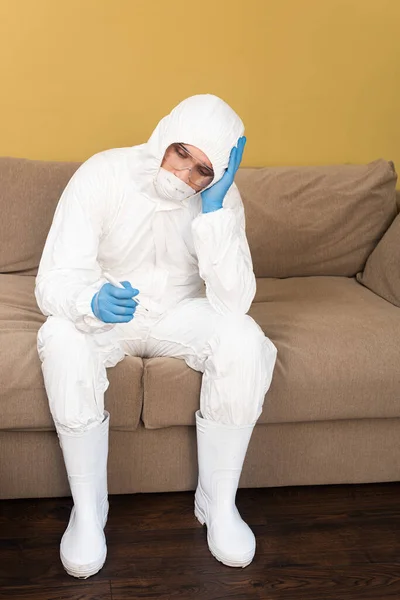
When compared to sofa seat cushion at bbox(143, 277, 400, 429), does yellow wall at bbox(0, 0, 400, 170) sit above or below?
above

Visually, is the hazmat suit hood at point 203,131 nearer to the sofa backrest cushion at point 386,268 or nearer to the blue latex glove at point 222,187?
the blue latex glove at point 222,187

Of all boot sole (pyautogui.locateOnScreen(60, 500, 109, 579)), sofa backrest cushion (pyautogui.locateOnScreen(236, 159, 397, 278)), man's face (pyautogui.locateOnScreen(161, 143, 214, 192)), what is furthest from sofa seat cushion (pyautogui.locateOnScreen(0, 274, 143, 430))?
sofa backrest cushion (pyautogui.locateOnScreen(236, 159, 397, 278))

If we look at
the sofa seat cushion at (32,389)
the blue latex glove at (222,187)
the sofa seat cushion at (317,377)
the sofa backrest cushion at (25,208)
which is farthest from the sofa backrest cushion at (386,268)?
the sofa backrest cushion at (25,208)

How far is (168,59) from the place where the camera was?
2.89m

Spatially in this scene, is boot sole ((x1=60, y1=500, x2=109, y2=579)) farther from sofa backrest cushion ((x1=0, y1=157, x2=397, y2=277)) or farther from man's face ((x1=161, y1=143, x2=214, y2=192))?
sofa backrest cushion ((x1=0, y1=157, x2=397, y2=277))

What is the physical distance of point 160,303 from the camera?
7.06ft

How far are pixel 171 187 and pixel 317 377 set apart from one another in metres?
0.59

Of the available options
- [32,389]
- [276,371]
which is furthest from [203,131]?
[32,389]

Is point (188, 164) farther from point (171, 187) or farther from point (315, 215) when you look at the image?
point (315, 215)

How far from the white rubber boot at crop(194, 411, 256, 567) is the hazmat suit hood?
597 millimetres

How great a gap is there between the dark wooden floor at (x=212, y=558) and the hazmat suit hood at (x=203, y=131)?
83cm

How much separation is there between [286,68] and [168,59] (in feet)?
1.39

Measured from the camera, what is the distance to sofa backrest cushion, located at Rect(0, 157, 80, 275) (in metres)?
2.55

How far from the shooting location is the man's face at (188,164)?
2.02m
